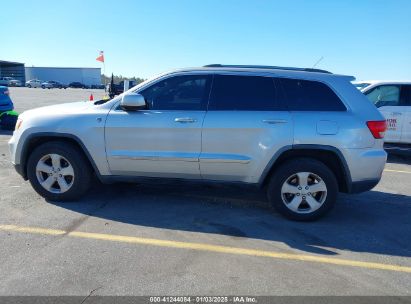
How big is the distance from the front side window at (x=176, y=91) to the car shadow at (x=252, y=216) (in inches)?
41.3

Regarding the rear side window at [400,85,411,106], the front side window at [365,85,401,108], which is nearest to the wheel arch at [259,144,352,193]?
the front side window at [365,85,401,108]

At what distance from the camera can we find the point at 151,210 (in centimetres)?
502

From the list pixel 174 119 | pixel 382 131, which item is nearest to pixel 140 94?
pixel 174 119

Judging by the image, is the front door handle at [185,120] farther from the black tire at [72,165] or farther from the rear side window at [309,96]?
the black tire at [72,165]

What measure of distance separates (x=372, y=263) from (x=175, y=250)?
6.39 feet

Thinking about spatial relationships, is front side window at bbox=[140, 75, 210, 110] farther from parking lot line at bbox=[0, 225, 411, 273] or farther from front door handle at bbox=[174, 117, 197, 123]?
parking lot line at bbox=[0, 225, 411, 273]

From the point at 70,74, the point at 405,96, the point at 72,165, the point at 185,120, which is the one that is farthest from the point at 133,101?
the point at 70,74

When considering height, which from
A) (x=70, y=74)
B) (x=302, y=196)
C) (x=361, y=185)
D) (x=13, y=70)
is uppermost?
(x=13, y=70)

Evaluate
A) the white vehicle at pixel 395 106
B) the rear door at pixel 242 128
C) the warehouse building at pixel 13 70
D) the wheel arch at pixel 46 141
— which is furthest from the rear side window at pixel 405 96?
the warehouse building at pixel 13 70

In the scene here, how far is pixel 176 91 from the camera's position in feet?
16.0

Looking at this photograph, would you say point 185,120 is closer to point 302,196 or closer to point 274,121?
point 274,121

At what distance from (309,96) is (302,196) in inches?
48.8

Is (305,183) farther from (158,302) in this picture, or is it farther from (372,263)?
(158,302)

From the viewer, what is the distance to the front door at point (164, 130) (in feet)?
15.6
